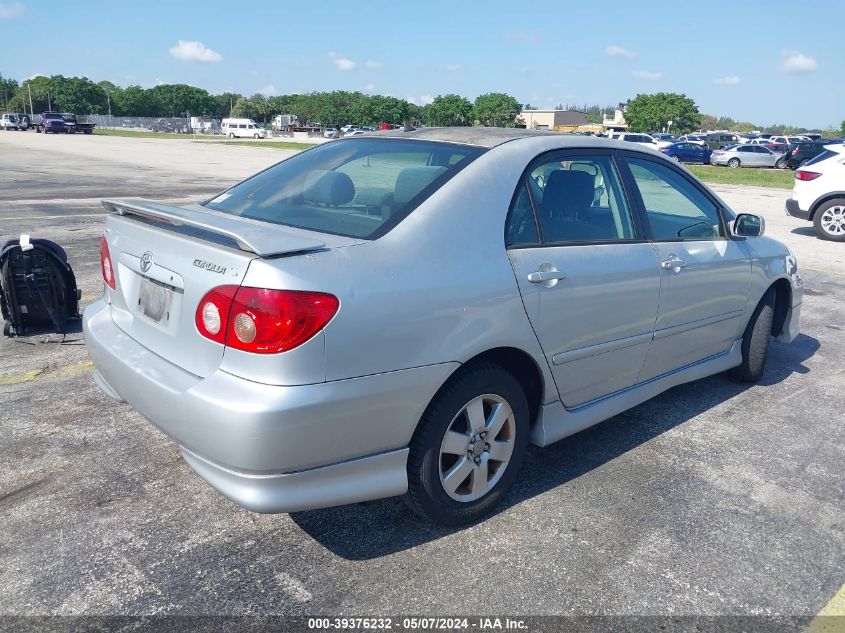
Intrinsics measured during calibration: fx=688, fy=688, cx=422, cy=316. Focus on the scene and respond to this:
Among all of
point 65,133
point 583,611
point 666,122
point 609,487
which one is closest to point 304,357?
point 583,611

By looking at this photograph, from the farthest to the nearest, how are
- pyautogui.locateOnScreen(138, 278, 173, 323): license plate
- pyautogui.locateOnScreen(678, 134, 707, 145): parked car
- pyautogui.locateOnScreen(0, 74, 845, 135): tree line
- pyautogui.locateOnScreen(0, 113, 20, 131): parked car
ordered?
1. pyautogui.locateOnScreen(0, 74, 845, 135): tree line
2. pyautogui.locateOnScreen(0, 113, 20, 131): parked car
3. pyautogui.locateOnScreen(678, 134, 707, 145): parked car
4. pyautogui.locateOnScreen(138, 278, 173, 323): license plate

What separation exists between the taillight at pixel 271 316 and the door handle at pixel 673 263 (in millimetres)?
2070

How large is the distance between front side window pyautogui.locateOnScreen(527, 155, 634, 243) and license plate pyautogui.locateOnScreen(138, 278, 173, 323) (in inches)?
64.3

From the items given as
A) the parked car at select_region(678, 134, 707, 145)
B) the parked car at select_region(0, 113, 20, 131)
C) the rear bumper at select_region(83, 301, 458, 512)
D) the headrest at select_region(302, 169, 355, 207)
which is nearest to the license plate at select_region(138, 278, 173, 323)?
the rear bumper at select_region(83, 301, 458, 512)

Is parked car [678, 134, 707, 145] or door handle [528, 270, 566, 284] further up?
parked car [678, 134, 707, 145]

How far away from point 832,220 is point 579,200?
10783mm

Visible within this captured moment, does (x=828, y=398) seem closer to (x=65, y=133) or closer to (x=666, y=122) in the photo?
(x=65, y=133)

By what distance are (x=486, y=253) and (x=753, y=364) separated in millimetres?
2899

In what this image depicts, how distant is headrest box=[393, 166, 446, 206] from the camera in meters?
2.91

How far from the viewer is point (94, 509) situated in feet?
9.84

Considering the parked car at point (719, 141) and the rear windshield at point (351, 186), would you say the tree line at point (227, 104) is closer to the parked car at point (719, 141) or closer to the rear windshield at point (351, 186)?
the parked car at point (719, 141)

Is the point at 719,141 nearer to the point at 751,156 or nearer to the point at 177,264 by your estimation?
the point at 751,156

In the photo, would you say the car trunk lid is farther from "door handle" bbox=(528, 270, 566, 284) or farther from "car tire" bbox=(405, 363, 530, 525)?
"door handle" bbox=(528, 270, 566, 284)

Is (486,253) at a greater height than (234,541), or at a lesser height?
greater
